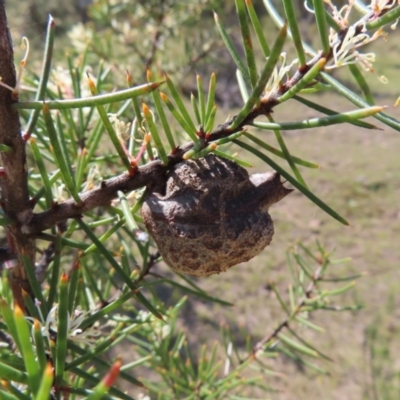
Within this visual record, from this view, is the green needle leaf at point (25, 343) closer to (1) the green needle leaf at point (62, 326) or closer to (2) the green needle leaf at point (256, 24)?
(1) the green needle leaf at point (62, 326)

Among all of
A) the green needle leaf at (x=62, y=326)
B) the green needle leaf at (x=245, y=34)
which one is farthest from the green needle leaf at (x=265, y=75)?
the green needle leaf at (x=62, y=326)

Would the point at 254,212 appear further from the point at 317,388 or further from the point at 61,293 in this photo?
the point at 317,388

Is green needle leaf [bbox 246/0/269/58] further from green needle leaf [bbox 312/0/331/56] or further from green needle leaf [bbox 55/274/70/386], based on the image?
green needle leaf [bbox 55/274/70/386]

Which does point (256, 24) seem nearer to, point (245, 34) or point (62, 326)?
point (245, 34)

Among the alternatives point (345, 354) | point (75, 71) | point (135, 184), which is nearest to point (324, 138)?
point (345, 354)

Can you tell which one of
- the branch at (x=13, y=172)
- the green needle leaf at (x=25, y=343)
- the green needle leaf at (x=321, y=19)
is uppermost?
the branch at (x=13, y=172)

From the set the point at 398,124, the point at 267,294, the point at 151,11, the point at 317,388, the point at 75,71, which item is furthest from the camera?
the point at 267,294
